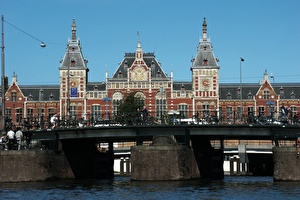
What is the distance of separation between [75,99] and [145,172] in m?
76.9

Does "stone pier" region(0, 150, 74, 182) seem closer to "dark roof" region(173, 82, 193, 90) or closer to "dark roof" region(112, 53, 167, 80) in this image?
"dark roof" region(112, 53, 167, 80)

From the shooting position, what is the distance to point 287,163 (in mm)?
48688

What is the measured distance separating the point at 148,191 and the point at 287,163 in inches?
406

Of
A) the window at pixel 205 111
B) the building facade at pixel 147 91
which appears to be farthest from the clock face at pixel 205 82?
the window at pixel 205 111

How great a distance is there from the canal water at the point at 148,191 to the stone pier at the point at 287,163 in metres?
0.68

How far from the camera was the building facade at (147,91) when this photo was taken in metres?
125

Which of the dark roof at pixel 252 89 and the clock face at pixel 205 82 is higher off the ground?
the clock face at pixel 205 82

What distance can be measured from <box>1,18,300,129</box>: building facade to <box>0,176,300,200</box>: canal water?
238ft

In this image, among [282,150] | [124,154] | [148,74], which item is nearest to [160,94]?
[148,74]

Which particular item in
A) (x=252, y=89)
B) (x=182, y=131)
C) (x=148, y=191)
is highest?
(x=252, y=89)

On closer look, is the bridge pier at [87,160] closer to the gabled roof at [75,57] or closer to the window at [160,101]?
the window at [160,101]

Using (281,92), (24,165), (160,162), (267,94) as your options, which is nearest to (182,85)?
(267,94)

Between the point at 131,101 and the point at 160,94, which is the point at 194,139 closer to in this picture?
the point at 131,101

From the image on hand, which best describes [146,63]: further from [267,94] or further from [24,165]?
[24,165]
